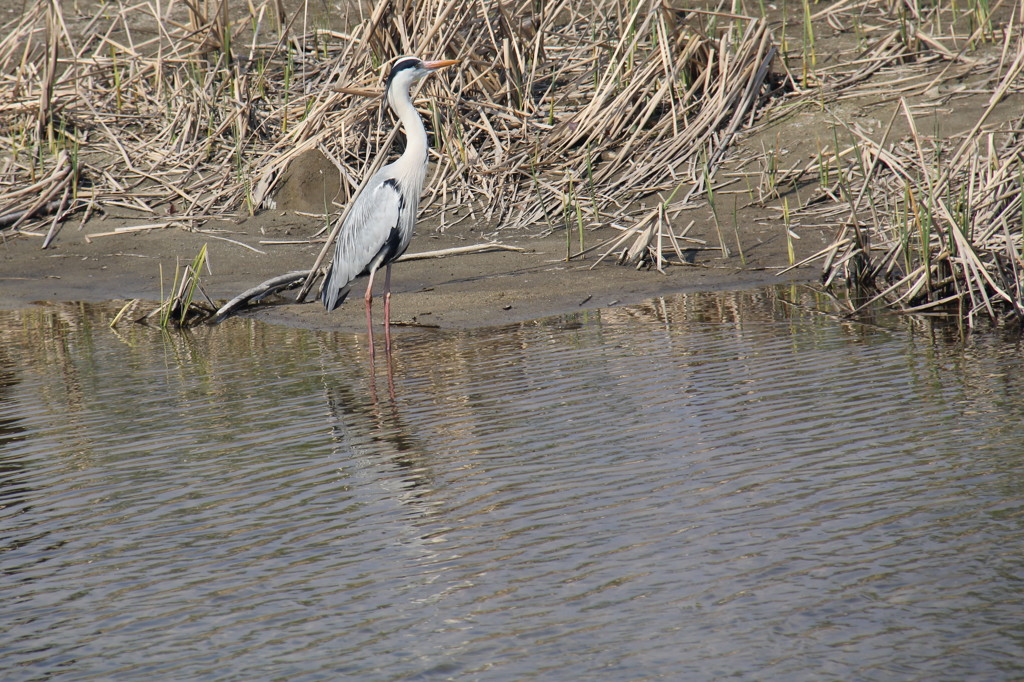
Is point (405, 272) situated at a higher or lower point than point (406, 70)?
lower

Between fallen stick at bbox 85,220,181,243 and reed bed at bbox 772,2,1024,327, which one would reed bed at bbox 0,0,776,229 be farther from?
reed bed at bbox 772,2,1024,327

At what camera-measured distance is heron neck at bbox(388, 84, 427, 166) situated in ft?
24.5

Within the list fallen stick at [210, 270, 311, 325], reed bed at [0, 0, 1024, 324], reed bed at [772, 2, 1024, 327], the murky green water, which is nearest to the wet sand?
fallen stick at [210, 270, 311, 325]

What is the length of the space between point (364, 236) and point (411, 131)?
2.65ft

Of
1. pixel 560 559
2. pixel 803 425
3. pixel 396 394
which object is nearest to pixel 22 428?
pixel 396 394

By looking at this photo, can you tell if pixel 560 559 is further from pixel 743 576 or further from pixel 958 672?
pixel 958 672

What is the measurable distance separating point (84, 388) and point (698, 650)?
13.6 feet

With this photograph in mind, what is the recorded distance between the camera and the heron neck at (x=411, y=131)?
746 centimetres

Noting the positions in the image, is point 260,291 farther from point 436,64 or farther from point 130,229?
point 130,229

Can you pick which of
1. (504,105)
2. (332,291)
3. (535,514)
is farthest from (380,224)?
(535,514)

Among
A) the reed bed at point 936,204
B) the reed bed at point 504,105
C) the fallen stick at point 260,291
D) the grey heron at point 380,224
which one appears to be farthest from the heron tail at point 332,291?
the reed bed at point 936,204

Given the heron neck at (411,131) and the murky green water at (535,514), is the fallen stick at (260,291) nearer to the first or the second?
the heron neck at (411,131)

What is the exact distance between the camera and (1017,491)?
367cm

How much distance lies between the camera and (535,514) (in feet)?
12.4
